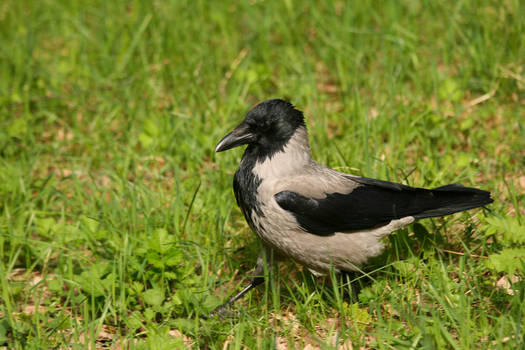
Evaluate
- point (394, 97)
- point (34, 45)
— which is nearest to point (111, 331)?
point (394, 97)

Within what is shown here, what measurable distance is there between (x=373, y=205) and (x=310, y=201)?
0.40 m

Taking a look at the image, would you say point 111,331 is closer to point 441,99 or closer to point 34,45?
point 441,99

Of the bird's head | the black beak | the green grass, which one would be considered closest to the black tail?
the green grass

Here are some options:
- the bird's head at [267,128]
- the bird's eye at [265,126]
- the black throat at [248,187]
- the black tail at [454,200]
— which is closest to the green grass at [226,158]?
the black tail at [454,200]

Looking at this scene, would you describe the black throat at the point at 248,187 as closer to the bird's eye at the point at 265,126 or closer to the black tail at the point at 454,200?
the bird's eye at the point at 265,126

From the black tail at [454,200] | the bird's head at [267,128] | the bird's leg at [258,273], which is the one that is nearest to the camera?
the black tail at [454,200]

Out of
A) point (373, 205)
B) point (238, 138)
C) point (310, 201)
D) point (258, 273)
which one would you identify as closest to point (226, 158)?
point (238, 138)

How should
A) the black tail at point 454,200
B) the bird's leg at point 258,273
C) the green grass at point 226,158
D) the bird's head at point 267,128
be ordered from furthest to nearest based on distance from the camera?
the bird's leg at point 258,273
the bird's head at point 267,128
the black tail at point 454,200
the green grass at point 226,158

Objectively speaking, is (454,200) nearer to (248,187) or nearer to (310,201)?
(310,201)

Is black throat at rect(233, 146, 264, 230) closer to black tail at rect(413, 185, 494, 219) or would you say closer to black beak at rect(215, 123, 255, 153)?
black beak at rect(215, 123, 255, 153)

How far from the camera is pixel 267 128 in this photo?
3.57 meters

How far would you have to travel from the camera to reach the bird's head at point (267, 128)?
355 centimetres

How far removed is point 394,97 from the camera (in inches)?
197

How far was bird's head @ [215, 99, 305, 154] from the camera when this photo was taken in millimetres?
3549
